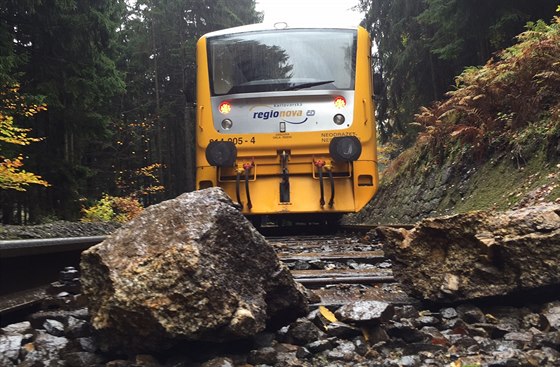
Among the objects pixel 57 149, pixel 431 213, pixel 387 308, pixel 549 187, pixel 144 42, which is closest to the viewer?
pixel 387 308

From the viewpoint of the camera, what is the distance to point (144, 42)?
2462cm

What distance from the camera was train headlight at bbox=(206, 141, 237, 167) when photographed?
6.82 metres

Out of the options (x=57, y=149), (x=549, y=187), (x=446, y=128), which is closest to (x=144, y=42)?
(x=57, y=149)

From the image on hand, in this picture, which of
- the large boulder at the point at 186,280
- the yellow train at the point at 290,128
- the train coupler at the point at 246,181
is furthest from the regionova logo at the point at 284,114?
the large boulder at the point at 186,280

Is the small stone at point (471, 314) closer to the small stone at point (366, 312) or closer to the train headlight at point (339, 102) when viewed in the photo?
the small stone at point (366, 312)

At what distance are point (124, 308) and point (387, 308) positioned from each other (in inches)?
51.1

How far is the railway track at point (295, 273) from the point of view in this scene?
2.87 metres

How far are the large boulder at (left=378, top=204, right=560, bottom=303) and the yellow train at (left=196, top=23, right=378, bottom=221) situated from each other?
378 centimetres

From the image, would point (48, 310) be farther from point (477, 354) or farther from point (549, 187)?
point (549, 187)

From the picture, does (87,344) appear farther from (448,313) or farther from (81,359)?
(448,313)

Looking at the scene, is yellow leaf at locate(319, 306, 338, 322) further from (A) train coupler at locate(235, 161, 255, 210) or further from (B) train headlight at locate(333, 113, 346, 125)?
(B) train headlight at locate(333, 113, 346, 125)

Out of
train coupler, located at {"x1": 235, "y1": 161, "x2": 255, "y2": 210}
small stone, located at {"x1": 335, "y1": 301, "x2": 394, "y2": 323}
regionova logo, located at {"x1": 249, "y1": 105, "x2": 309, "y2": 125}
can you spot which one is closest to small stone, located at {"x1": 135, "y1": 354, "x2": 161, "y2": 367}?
small stone, located at {"x1": 335, "y1": 301, "x2": 394, "y2": 323}

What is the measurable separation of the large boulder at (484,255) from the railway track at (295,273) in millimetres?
255

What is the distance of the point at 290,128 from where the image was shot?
7012 millimetres
